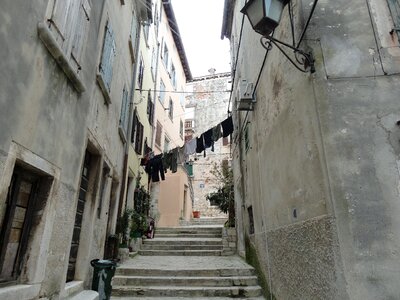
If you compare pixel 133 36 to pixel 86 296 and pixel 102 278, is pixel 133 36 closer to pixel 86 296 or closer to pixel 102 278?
pixel 102 278

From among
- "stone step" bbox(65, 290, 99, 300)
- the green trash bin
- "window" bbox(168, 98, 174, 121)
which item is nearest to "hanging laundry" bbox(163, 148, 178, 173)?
the green trash bin

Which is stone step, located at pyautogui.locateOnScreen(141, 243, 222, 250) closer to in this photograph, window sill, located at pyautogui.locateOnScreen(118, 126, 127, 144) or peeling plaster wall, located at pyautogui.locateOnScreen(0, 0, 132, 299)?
peeling plaster wall, located at pyautogui.locateOnScreen(0, 0, 132, 299)

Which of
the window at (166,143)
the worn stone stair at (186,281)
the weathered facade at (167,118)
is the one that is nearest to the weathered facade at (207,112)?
the weathered facade at (167,118)

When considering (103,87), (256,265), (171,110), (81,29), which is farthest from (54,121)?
(171,110)

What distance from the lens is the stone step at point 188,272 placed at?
6.92 metres


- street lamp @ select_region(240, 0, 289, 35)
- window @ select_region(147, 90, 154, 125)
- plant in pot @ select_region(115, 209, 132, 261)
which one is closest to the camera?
street lamp @ select_region(240, 0, 289, 35)

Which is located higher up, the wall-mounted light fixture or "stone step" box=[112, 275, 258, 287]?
the wall-mounted light fixture

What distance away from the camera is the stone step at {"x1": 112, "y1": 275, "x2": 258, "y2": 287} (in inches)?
257

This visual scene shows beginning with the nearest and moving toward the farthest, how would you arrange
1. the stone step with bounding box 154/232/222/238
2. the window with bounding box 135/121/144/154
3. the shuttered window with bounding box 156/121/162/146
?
the window with bounding box 135/121/144/154 → the stone step with bounding box 154/232/222/238 → the shuttered window with bounding box 156/121/162/146

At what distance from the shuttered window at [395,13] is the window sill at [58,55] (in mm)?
4509

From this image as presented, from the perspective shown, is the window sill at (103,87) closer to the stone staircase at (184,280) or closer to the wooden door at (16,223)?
the wooden door at (16,223)

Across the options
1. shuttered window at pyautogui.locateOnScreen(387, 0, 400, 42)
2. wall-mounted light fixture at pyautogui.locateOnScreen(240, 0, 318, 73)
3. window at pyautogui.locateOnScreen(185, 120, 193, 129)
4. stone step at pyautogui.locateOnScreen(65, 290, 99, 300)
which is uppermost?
window at pyautogui.locateOnScreen(185, 120, 193, 129)

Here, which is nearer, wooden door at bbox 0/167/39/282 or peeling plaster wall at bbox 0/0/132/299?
peeling plaster wall at bbox 0/0/132/299

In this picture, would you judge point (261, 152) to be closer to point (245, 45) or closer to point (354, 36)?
point (354, 36)
